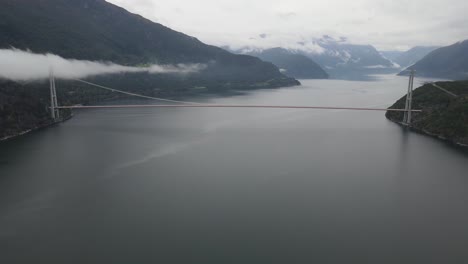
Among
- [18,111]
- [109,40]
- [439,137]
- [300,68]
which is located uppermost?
[109,40]

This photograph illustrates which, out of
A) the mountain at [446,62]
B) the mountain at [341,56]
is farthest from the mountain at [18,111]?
the mountain at [341,56]

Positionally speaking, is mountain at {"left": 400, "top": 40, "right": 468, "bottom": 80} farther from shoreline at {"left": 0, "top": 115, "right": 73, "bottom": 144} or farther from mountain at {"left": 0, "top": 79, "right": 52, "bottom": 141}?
mountain at {"left": 0, "top": 79, "right": 52, "bottom": 141}

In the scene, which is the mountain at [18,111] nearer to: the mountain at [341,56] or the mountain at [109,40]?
the mountain at [109,40]

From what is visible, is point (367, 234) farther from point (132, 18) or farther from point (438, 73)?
point (438, 73)

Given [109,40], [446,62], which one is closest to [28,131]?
[109,40]

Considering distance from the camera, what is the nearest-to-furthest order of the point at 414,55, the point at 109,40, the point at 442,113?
the point at 442,113
the point at 109,40
the point at 414,55

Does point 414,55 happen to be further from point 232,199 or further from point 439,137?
point 232,199

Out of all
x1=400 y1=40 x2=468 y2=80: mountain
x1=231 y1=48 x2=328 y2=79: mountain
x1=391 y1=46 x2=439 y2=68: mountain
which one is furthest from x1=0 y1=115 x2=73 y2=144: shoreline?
x1=391 y1=46 x2=439 y2=68: mountain
